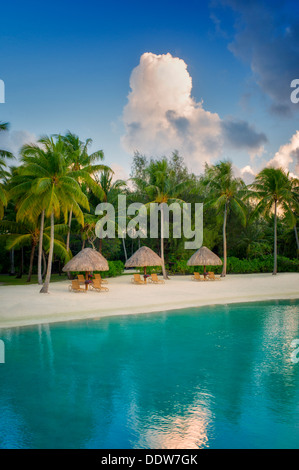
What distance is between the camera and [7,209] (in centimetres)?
2327

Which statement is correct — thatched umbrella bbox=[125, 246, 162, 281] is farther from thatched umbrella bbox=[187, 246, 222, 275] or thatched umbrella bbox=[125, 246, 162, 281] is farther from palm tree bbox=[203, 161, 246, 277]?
palm tree bbox=[203, 161, 246, 277]

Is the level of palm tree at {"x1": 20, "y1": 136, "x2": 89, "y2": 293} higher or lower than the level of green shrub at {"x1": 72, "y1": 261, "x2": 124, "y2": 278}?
higher

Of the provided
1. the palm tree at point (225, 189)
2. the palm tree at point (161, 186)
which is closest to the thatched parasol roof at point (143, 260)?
the palm tree at point (161, 186)

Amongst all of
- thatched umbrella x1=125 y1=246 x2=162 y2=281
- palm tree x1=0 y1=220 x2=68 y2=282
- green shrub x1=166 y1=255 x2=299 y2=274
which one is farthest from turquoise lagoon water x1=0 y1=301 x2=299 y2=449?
green shrub x1=166 y1=255 x2=299 y2=274

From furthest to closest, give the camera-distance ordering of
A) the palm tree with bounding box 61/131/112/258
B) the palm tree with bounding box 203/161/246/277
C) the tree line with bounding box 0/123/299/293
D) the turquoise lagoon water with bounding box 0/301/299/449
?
the palm tree with bounding box 203/161/246/277 → the palm tree with bounding box 61/131/112/258 → the tree line with bounding box 0/123/299/293 → the turquoise lagoon water with bounding box 0/301/299/449

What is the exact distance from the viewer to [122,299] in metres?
14.7

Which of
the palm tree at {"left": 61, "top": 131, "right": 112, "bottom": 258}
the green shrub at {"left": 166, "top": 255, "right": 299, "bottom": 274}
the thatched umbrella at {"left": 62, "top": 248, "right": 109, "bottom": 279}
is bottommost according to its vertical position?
the green shrub at {"left": 166, "top": 255, "right": 299, "bottom": 274}

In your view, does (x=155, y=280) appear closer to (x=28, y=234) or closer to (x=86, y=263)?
(x=86, y=263)

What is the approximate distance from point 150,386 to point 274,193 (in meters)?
20.7

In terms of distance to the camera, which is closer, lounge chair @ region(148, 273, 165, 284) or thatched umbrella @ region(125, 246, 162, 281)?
lounge chair @ region(148, 273, 165, 284)

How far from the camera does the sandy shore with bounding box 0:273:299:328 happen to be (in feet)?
39.4

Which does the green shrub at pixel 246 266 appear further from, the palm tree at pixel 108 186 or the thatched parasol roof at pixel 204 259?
the palm tree at pixel 108 186

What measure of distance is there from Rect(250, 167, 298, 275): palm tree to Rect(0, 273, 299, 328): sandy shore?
6572 mm
